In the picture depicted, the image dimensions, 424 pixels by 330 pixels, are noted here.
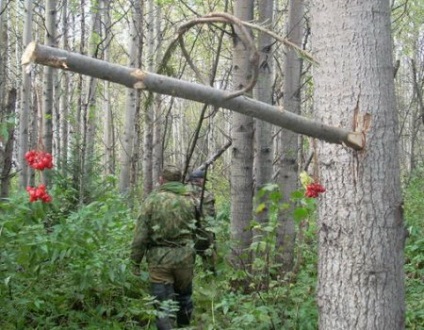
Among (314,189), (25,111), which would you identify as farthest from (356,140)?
(25,111)

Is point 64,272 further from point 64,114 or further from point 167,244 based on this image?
point 64,114

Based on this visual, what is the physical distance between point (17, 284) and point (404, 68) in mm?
37277

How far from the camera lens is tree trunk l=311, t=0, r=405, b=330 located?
2.05 metres

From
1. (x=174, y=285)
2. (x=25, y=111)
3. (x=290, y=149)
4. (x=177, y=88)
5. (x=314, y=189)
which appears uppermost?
(x=25, y=111)

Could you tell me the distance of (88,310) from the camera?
5.12m

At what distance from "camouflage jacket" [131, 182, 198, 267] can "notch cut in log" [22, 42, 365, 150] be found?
10.3 ft

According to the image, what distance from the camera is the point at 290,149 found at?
21.2 feet

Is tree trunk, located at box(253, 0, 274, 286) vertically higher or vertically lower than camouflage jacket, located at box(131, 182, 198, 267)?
higher

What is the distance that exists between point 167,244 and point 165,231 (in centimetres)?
17

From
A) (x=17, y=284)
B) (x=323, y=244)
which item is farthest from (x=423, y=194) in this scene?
(x=323, y=244)

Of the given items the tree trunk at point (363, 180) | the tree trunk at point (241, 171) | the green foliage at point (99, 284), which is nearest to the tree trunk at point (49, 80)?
the green foliage at point (99, 284)

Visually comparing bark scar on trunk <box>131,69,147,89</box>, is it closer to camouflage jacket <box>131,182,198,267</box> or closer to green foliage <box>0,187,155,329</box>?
green foliage <box>0,187,155,329</box>

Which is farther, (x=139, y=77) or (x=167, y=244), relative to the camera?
(x=167, y=244)

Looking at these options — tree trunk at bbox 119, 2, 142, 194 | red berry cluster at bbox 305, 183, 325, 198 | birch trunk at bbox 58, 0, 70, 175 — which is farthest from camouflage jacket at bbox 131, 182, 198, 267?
tree trunk at bbox 119, 2, 142, 194
